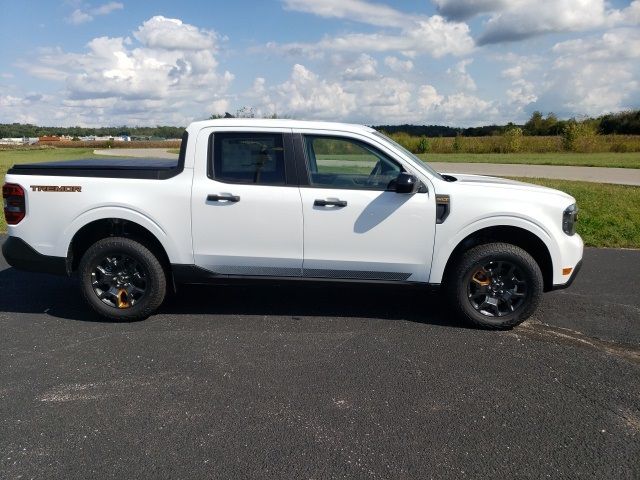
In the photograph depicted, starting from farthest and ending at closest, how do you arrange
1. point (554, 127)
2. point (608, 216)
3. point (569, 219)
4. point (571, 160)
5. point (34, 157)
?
1. point (554, 127)
2. point (34, 157)
3. point (571, 160)
4. point (608, 216)
5. point (569, 219)

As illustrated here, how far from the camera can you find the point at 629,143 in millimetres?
36375

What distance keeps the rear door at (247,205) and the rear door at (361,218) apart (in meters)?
0.14


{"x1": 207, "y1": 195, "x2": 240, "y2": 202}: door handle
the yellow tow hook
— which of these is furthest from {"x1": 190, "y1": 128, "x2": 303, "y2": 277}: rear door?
the yellow tow hook

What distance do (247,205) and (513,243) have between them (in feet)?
8.10

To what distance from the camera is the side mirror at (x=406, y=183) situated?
4391mm

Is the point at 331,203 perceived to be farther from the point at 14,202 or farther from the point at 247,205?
the point at 14,202

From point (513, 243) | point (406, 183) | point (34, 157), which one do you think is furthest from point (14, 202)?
point (34, 157)

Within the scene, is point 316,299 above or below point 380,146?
below

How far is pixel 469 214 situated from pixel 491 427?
1970mm

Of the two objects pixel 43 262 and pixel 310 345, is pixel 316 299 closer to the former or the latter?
pixel 310 345

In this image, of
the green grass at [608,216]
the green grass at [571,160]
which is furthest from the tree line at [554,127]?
the green grass at [608,216]

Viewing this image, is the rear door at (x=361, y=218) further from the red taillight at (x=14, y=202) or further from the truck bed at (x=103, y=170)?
the red taillight at (x=14, y=202)

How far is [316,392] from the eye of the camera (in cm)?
350

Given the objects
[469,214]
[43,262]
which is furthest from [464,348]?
[43,262]
